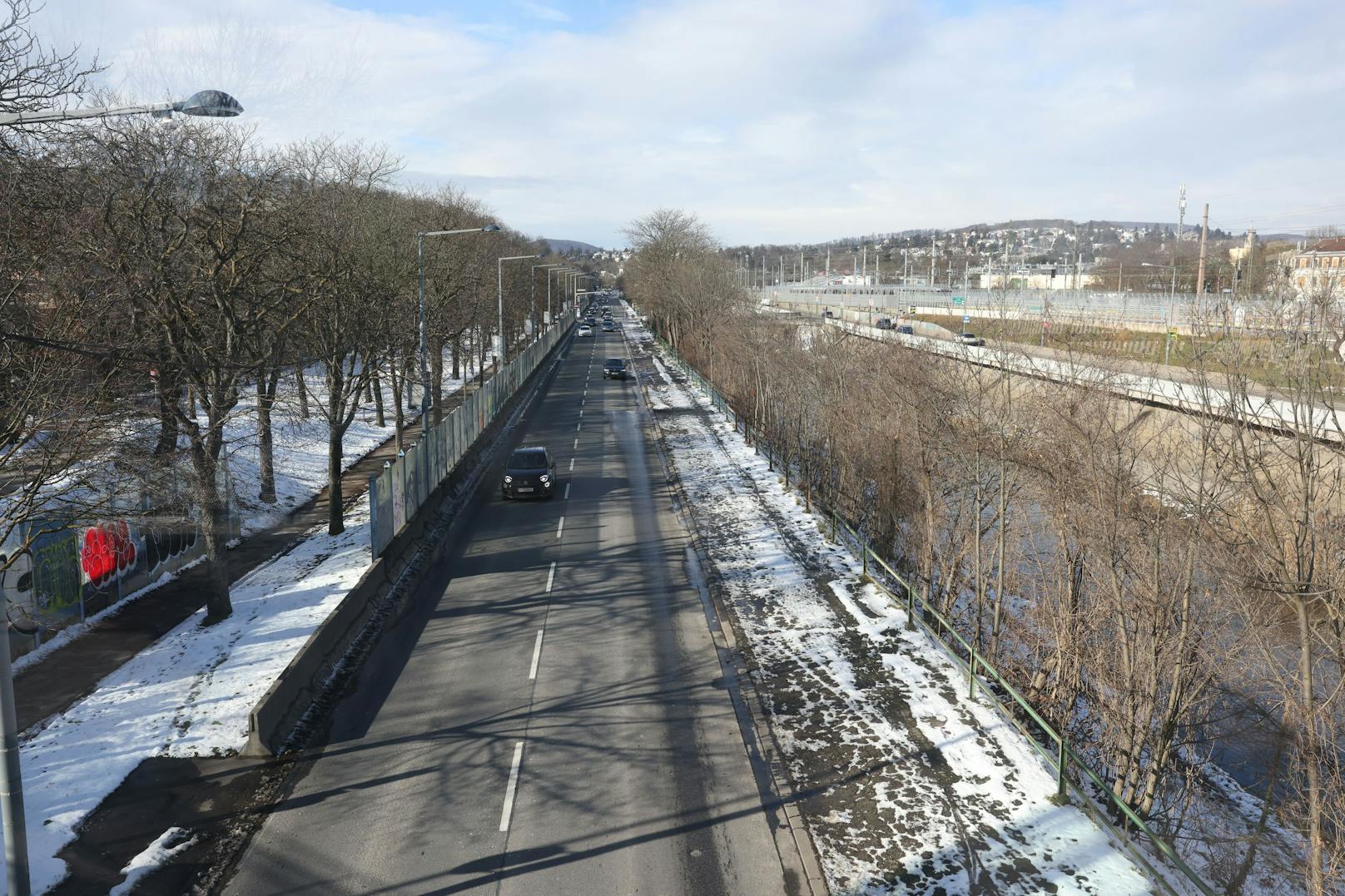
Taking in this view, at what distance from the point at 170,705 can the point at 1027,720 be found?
13080 millimetres

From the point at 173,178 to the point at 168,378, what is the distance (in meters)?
4.21

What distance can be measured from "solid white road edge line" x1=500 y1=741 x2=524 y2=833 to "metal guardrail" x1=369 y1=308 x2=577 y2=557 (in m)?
7.78

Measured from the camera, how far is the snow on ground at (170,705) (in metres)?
10.2

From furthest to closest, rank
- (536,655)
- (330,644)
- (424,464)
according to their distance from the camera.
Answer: (424,464) < (536,655) < (330,644)

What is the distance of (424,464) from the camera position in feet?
78.9

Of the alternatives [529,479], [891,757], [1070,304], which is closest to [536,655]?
[891,757]

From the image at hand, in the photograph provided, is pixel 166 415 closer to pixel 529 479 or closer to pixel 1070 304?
pixel 529 479

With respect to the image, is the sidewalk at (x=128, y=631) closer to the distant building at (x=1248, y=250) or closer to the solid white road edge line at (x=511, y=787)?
the solid white road edge line at (x=511, y=787)

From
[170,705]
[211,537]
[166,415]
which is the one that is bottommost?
[170,705]

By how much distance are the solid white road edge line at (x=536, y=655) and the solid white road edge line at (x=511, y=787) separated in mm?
2130

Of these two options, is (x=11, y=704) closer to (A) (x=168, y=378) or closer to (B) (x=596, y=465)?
(A) (x=168, y=378)

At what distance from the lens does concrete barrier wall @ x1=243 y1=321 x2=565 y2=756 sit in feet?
38.0

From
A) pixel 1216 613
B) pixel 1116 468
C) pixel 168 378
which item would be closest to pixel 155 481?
pixel 168 378

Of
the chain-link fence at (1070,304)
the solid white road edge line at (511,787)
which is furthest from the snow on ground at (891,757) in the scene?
the chain-link fence at (1070,304)
